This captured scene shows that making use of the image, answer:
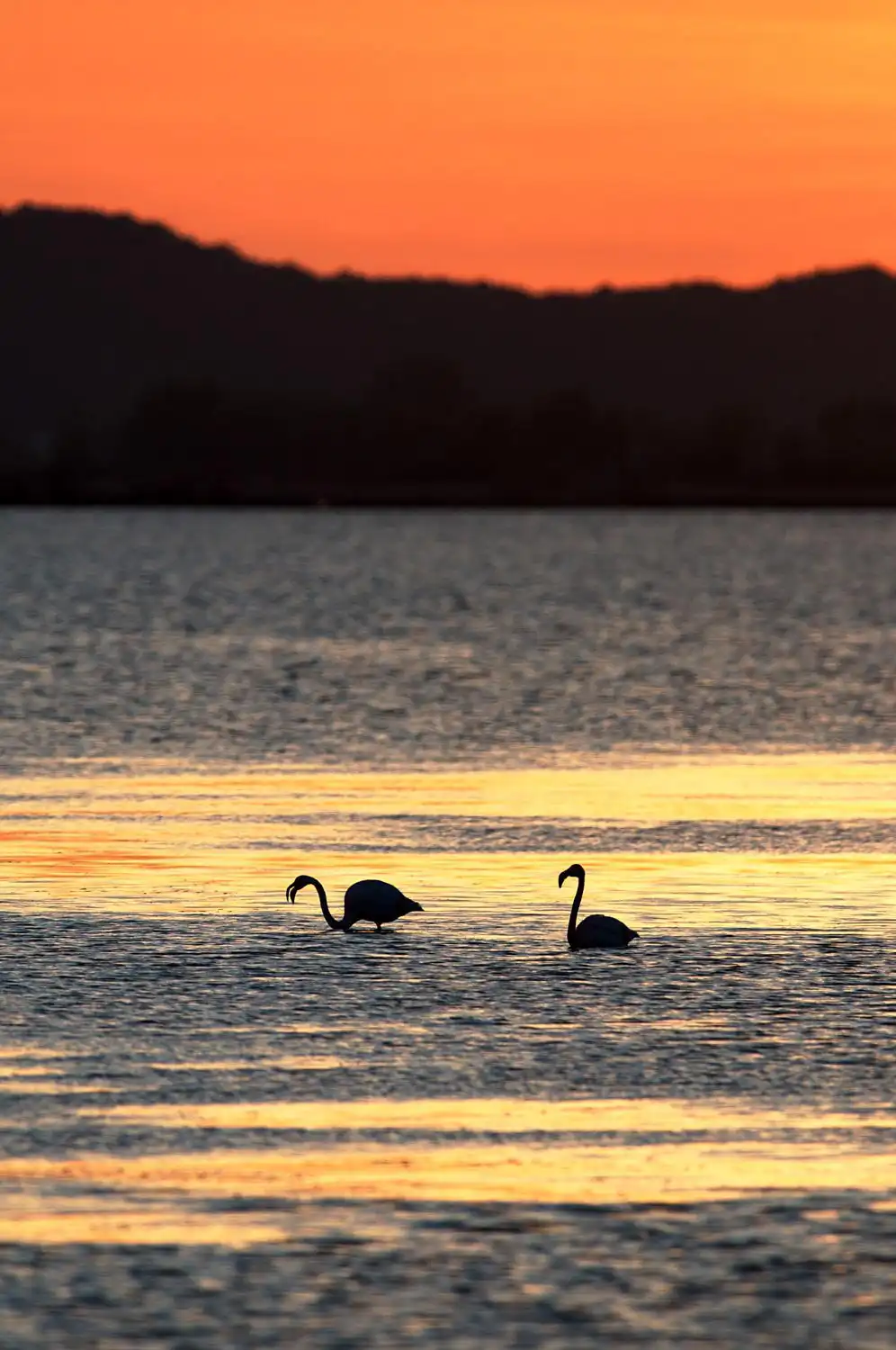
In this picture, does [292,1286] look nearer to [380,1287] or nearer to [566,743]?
[380,1287]

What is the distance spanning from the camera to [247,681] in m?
69.9

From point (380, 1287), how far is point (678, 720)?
42853 mm

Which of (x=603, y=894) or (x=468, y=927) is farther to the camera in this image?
(x=603, y=894)

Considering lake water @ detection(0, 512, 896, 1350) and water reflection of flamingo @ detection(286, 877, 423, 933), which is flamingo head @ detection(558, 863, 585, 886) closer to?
lake water @ detection(0, 512, 896, 1350)

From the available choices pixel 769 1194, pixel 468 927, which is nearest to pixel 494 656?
pixel 468 927

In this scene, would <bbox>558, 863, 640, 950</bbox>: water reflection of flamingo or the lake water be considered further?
<bbox>558, 863, 640, 950</bbox>: water reflection of flamingo

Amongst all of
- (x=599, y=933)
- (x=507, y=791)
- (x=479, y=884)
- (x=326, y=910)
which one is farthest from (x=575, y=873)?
(x=507, y=791)

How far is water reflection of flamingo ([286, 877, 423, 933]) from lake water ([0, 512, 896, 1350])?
0.69 feet

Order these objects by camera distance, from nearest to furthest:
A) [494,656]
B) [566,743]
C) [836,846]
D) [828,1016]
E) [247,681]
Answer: [828,1016] → [836,846] → [566,743] → [247,681] → [494,656]

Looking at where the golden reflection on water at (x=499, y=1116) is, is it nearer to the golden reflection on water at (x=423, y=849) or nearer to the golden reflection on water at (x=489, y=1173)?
the golden reflection on water at (x=489, y=1173)

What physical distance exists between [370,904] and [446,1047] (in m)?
5.88

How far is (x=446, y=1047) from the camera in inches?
824

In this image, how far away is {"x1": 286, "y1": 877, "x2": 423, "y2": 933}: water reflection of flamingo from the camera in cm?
2673

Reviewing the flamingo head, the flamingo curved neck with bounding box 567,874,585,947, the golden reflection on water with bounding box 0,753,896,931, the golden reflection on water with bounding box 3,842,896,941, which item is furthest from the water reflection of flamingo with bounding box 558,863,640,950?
the golden reflection on water with bounding box 0,753,896,931
